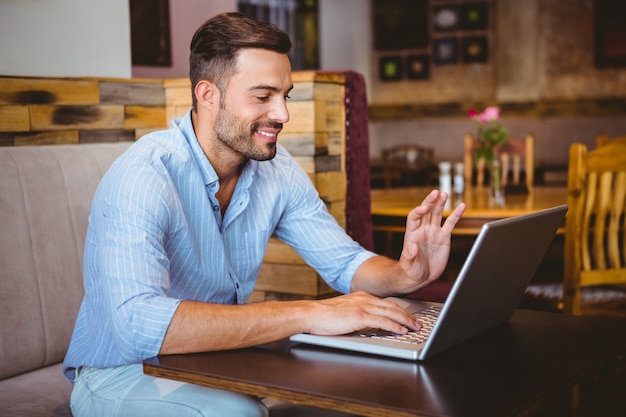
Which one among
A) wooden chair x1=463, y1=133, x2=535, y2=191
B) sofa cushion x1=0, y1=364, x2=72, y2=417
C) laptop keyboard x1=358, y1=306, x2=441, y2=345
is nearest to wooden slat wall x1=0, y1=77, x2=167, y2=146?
sofa cushion x1=0, y1=364, x2=72, y2=417

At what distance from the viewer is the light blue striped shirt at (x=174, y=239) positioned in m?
1.54

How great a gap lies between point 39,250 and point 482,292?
139 cm

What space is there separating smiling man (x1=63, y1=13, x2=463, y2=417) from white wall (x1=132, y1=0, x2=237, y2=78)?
2193mm

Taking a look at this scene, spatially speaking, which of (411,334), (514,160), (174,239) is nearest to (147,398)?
(174,239)

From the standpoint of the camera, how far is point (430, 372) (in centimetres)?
131

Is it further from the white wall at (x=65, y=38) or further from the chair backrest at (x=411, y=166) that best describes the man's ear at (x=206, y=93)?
the chair backrest at (x=411, y=166)

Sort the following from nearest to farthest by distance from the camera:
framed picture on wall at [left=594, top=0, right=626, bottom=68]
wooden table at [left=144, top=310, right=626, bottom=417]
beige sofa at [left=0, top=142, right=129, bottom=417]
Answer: wooden table at [left=144, top=310, right=626, bottom=417] < beige sofa at [left=0, top=142, right=129, bottom=417] < framed picture on wall at [left=594, top=0, right=626, bottom=68]

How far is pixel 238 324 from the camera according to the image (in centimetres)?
150

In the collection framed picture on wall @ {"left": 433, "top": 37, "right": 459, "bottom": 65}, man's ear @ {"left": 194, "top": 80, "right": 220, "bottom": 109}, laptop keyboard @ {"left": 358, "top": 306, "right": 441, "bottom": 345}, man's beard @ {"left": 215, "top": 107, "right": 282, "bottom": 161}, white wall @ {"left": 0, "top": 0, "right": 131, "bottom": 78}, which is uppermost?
framed picture on wall @ {"left": 433, "top": 37, "right": 459, "bottom": 65}

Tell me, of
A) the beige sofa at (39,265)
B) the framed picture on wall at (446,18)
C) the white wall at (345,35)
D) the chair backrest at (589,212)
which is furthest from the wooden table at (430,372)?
the framed picture on wall at (446,18)

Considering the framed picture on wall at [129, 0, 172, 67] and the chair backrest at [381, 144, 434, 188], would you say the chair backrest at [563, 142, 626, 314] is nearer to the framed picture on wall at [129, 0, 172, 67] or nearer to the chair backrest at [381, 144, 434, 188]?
the framed picture on wall at [129, 0, 172, 67]

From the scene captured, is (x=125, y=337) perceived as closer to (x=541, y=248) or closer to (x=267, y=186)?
(x=267, y=186)

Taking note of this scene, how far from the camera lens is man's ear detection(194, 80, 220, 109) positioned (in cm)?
188

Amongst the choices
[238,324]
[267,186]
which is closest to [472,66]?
[267,186]
